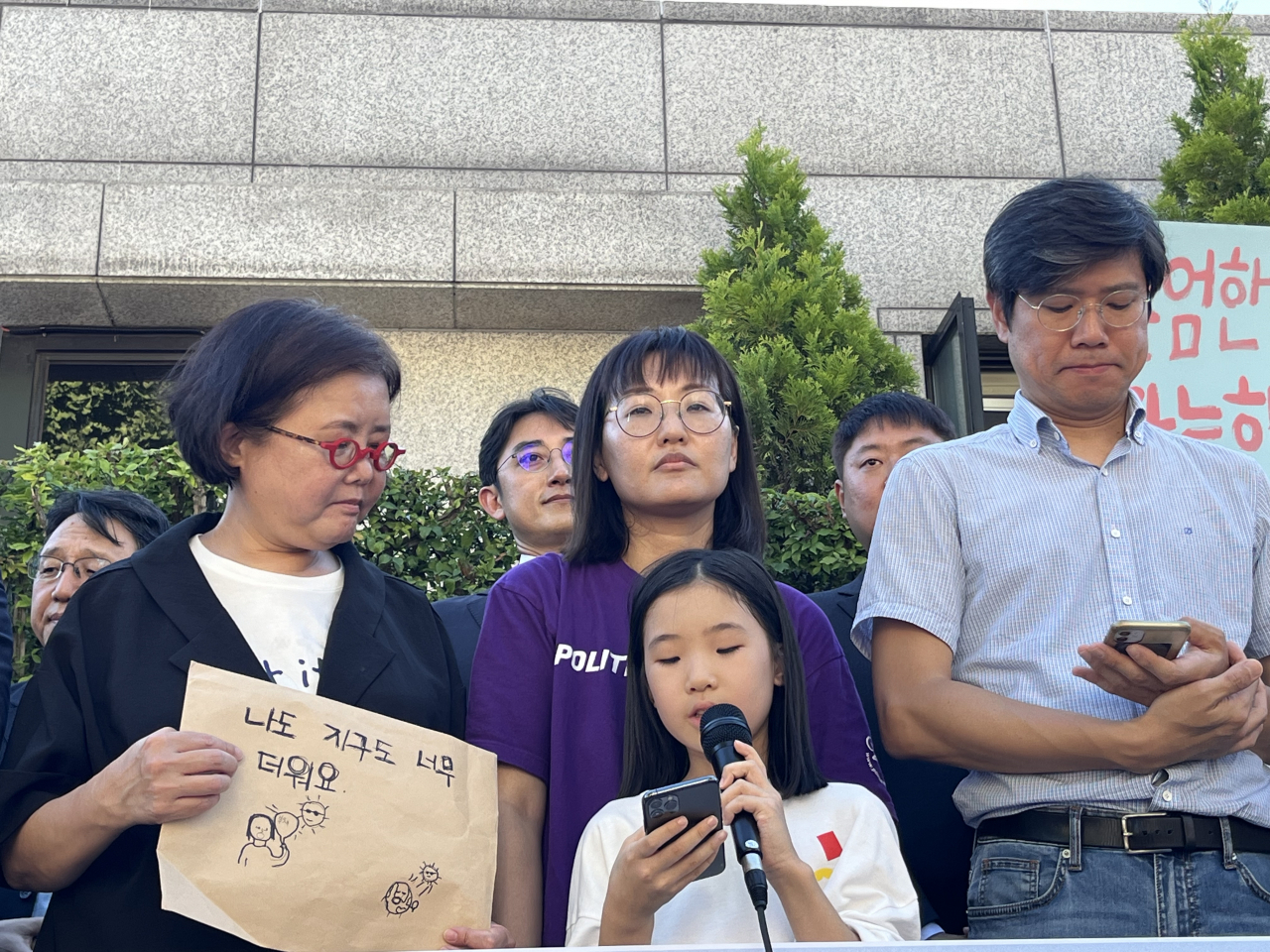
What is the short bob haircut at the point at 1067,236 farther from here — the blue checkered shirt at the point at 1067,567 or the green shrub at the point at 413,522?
the green shrub at the point at 413,522

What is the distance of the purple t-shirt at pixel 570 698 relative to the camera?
9.01 ft

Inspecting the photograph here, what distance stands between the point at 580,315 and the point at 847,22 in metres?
Answer: 2.57

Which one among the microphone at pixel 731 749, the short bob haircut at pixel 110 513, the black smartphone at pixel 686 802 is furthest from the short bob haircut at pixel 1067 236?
the short bob haircut at pixel 110 513

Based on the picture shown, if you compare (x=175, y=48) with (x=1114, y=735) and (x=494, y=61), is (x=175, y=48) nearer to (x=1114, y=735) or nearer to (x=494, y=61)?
(x=494, y=61)

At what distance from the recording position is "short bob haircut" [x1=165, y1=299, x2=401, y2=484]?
271cm

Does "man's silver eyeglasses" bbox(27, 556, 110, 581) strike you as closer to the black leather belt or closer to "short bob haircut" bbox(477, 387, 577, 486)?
"short bob haircut" bbox(477, 387, 577, 486)

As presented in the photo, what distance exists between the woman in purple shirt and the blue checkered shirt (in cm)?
28

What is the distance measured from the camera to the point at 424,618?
9.52ft

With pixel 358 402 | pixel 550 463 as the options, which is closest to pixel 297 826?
pixel 358 402

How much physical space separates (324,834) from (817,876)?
2.92 ft

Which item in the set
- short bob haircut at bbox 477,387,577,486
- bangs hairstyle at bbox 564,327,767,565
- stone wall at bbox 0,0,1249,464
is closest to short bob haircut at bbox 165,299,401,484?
bangs hairstyle at bbox 564,327,767,565

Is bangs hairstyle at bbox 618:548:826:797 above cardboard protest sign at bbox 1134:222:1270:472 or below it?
below

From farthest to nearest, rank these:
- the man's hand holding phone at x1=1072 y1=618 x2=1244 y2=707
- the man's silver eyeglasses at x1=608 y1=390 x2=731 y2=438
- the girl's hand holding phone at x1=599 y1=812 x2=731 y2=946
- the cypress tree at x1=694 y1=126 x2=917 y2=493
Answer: the cypress tree at x1=694 y1=126 x2=917 y2=493, the man's silver eyeglasses at x1=608 y1=390 x2=731 y2=438, the man's hand holding phone at x1=1072 y1=618 x2=1244 y2=707, the girl's hand holding phone at x1=599 y1=812 x2=731 y2=946

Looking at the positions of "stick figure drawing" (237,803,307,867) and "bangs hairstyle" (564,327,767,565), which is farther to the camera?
"bangs hairstyle" (564,327,767,565)
